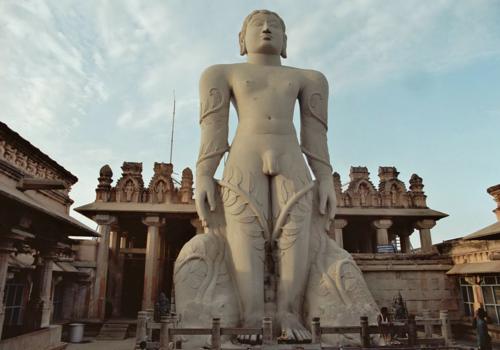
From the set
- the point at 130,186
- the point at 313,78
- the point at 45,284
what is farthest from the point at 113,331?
the point at 313,78

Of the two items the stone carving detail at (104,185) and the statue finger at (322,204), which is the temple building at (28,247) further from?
the statue finger at (322,204)

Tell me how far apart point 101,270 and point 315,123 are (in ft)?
44.0

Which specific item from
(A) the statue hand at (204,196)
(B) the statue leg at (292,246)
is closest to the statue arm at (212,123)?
(A) the statue hand at (204,196)

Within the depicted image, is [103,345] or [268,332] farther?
[103,345]

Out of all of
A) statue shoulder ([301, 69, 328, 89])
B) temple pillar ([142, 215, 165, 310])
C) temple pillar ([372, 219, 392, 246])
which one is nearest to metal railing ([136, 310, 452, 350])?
statue shoulder ([301, 69, 328, 89])

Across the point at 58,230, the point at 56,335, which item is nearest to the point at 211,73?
the point at 58,230

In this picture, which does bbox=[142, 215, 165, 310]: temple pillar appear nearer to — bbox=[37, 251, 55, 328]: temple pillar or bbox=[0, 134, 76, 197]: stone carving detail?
bbox=[0, 134, 76, 197]: stone carving detail

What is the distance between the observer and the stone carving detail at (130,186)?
60.8 ft

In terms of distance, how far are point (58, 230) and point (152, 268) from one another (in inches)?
377

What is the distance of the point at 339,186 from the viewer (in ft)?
65.8

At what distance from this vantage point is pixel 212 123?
8.00 meters

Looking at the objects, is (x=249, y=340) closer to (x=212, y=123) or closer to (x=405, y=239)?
(x=212, y=123)

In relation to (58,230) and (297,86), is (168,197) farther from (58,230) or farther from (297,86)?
(297,86)

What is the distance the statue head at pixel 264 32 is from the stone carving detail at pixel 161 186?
11.3 m
